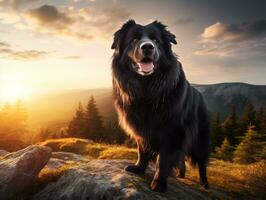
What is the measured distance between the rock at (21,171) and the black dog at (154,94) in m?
2.21

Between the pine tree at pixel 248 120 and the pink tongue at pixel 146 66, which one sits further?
the pine tree at pixel 248 120

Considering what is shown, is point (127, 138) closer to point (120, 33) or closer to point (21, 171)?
point (21, 171)

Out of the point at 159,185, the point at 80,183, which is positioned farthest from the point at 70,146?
the point at 159,185

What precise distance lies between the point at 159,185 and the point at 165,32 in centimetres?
319

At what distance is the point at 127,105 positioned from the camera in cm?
617

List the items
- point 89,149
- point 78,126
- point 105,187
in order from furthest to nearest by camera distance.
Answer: point 78,126 → point 89,149 → point 105,187

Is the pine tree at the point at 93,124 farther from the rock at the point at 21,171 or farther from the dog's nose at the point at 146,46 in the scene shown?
the dog's nose at the point at 146,46

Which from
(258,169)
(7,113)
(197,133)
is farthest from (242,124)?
(197,133)

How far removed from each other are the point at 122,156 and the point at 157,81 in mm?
7509

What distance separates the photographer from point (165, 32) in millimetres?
6355

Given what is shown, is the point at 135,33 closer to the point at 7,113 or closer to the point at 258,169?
the point at 258,169

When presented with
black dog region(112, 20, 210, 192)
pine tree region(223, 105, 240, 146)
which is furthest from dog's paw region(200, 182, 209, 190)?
pine tree region(223, 105, 240, 146)

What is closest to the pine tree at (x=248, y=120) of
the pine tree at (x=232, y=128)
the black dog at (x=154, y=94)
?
the pine tree at (x=232, y=128)

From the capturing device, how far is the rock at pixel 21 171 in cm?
613
